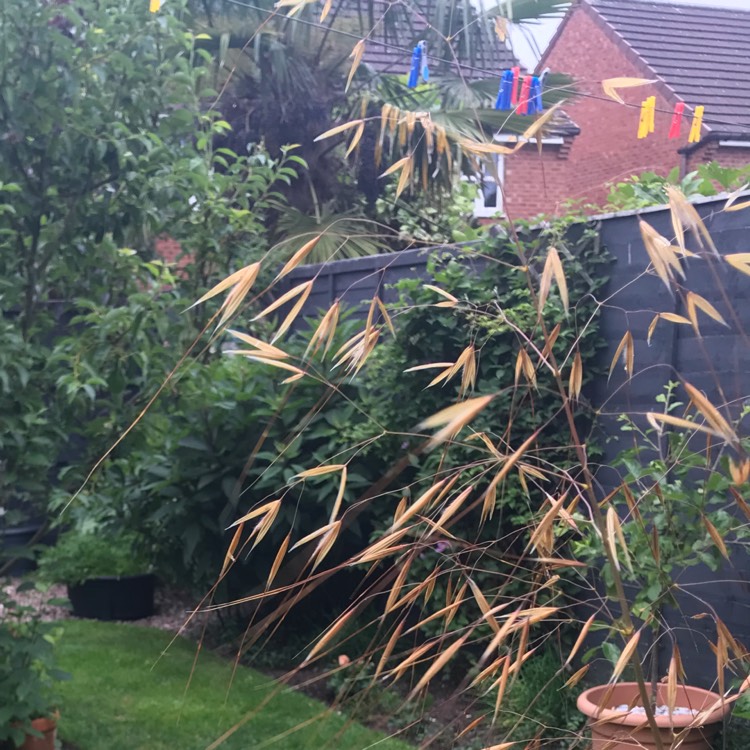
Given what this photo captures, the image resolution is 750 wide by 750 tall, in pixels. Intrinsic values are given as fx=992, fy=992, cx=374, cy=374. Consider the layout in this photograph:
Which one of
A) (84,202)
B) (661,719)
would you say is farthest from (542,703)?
(84,202)

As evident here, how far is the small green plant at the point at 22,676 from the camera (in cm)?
348

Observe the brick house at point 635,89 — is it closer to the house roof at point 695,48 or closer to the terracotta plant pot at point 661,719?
→ the house roof at point 695,48

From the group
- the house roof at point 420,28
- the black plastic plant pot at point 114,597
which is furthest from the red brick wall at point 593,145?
the black plastic plant pot at point 114,597

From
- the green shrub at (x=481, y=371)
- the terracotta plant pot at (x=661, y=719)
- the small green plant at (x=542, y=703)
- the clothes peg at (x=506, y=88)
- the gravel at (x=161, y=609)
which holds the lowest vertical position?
the gravel at (x=161, y=609)

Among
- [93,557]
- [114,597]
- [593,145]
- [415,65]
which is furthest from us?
[593,145]

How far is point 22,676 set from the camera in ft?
11.6

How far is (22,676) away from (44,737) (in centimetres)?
40

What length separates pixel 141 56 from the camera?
3.65m

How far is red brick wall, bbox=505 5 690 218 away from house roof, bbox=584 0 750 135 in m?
0.30

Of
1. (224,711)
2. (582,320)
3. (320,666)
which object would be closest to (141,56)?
(582,320)

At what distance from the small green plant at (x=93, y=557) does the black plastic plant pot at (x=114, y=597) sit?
0.19 feet

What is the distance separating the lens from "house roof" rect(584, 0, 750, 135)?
12695mm

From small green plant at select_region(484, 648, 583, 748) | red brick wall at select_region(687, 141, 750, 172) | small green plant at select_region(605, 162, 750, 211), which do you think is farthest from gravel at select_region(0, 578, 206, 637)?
red brick wall at select_region(687, 141, 750, 172)

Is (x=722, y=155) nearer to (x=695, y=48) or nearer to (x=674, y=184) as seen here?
(x=695, y=48)
